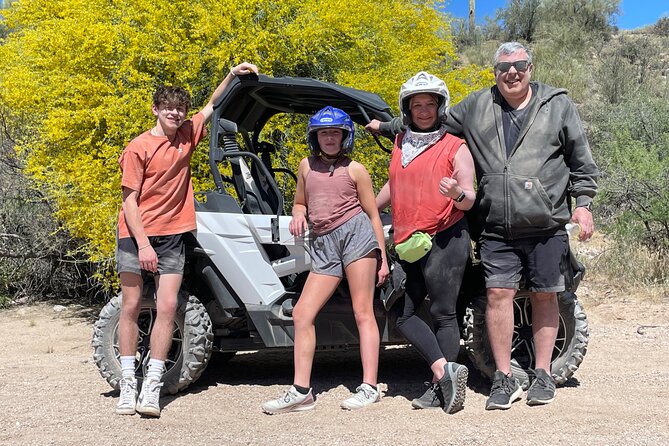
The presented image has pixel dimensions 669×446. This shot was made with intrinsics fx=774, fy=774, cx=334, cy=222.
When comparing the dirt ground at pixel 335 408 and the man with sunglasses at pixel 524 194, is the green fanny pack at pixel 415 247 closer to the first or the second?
the man with sunglasses at pixel 524 194

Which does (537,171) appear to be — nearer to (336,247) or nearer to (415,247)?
(415,247)

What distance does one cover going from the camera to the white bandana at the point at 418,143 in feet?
14.1

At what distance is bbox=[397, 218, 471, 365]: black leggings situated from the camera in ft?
13.9

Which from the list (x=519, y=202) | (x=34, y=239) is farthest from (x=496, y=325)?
(x=34, y=239)

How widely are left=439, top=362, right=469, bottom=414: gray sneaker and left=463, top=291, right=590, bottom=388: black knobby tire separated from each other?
41 cm

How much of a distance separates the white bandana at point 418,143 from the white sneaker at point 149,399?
185 centimetres

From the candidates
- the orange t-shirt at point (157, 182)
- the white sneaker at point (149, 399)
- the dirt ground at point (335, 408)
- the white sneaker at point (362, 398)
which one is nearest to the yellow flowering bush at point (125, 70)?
the dirt ground at point (335, 408)

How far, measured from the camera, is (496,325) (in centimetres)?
432

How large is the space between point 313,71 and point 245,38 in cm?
101

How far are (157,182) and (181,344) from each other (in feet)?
3.38

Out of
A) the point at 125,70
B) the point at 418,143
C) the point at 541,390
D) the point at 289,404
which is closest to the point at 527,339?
the point at 541,390

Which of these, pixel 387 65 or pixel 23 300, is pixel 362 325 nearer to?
pixel 387 65

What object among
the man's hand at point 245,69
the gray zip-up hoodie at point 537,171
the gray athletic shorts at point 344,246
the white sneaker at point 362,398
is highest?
the man's hand at point 245,69

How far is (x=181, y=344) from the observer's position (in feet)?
15.5
